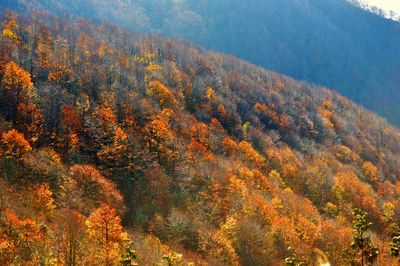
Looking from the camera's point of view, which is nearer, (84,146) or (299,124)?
(84,146)

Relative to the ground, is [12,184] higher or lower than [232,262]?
lower

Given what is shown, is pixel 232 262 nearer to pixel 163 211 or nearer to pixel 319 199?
pixel 163 211

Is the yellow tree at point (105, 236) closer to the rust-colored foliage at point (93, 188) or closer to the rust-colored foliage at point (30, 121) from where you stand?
the rust-colored foliage at point (93, 188)

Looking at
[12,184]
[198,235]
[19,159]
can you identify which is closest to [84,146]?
[19,159]

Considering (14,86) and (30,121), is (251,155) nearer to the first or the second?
(30,121)

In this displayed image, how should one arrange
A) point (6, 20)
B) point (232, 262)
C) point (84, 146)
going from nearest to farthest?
point (232, 262)
point (84, 146)
point (6, 20)

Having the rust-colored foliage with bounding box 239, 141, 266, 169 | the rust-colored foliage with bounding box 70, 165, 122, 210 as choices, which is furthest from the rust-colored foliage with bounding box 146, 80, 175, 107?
the rust-colored foliage with bounding box 70, 165, 122, 210
